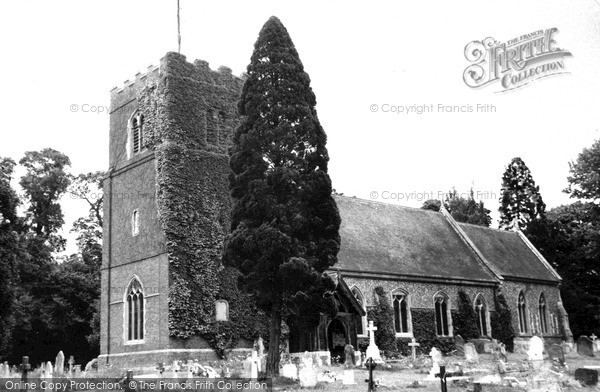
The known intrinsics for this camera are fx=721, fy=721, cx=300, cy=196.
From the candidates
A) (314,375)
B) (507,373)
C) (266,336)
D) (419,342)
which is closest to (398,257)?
(419,342)

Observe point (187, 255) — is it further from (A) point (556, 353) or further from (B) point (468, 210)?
(B) point (468, 210)

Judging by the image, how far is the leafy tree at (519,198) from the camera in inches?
2218

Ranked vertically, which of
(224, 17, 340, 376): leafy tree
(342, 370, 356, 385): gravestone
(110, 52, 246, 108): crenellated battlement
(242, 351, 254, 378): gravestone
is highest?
(110, 52, 246, 108): crenellated battlement

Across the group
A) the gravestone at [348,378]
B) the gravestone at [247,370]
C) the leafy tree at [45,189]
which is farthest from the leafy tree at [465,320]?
the leafy tree at [45,189]

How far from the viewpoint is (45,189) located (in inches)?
1929

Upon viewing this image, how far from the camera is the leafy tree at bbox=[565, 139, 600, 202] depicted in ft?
147

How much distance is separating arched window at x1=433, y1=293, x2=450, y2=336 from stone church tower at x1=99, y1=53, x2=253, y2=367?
44.2 ft

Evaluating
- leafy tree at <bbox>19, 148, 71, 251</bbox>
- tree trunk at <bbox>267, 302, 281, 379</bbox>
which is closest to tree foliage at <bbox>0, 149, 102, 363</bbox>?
leafy tree at <bbox>19, 148, 71, 251</bbox>

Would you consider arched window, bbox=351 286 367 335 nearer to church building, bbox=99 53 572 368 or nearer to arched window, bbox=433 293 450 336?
church building, bbox=99 53 572 368

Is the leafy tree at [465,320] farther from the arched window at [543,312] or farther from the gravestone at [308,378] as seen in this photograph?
the gravestone at [308,378]

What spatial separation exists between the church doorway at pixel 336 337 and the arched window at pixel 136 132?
12.0 meters

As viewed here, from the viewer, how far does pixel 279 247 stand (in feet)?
77.8

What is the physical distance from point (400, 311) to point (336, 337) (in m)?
5.01

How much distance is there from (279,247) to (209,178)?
918 centimetres
